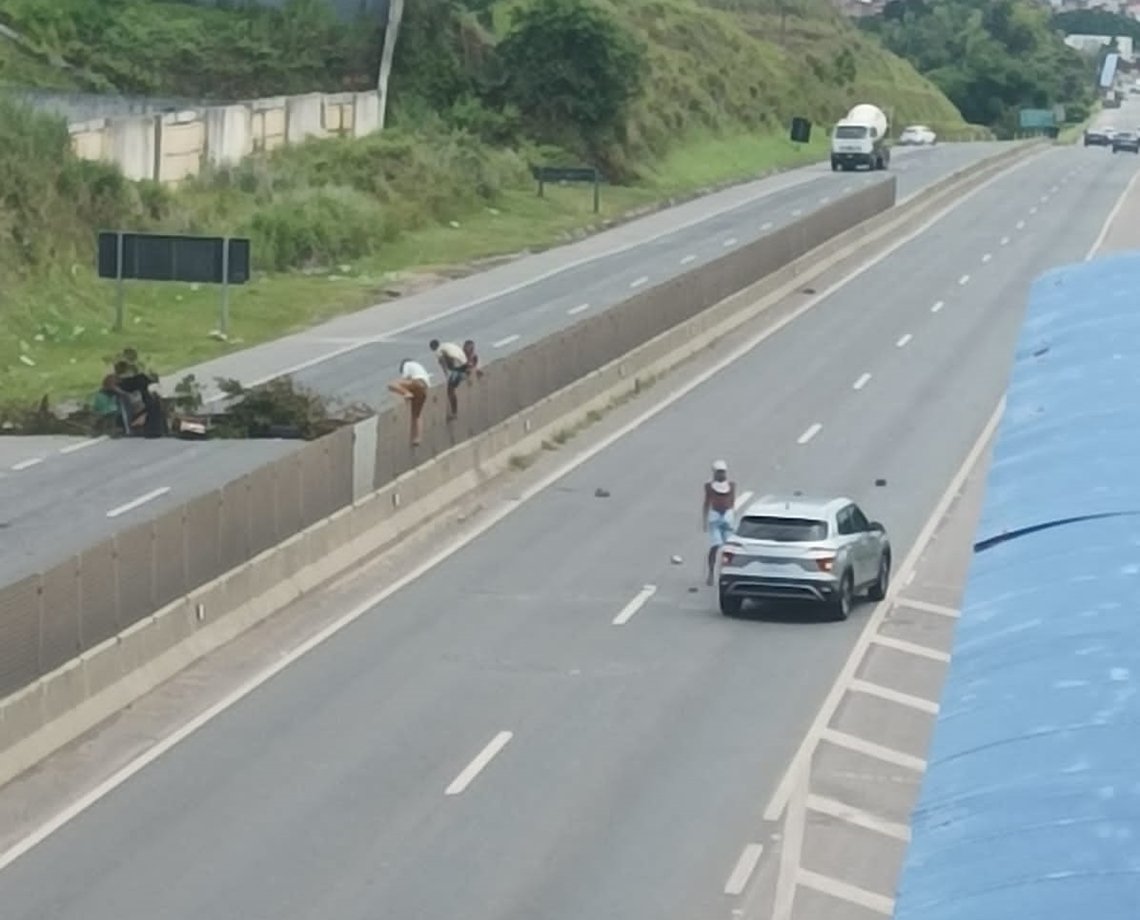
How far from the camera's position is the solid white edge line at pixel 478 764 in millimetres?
23859

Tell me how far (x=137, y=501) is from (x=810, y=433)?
528 inches

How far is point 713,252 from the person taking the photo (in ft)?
242

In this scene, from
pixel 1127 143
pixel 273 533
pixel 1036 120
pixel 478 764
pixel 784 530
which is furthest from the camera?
pixel 1036 120

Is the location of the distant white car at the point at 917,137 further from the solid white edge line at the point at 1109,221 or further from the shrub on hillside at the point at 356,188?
the shrub on hillside at the point at 356,188

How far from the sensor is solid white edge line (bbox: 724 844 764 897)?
20797 millimetres

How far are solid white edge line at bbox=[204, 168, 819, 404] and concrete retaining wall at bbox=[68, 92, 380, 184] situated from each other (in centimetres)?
1029

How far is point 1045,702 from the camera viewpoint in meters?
12.9

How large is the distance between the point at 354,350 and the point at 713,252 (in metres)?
21.0

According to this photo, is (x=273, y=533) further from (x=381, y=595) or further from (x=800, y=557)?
(x=800, y=557)

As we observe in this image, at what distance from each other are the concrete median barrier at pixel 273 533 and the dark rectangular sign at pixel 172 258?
9.31 meters

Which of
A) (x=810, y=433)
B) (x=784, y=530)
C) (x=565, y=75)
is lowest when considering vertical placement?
(x=810, y=433)

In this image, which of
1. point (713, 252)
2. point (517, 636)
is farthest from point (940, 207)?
point (517, 636)

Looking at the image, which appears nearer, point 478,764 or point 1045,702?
point 1045,702

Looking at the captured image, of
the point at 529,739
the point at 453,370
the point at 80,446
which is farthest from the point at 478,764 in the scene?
the point at 80,446
